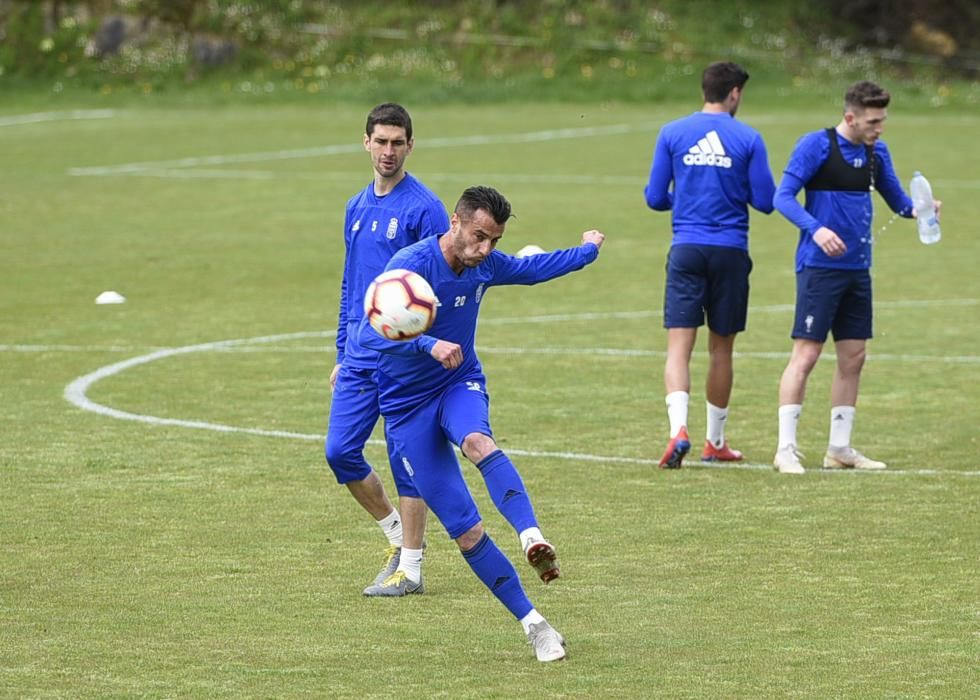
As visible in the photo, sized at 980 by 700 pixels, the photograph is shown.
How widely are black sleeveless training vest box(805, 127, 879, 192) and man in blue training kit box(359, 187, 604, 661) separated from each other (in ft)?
12.7

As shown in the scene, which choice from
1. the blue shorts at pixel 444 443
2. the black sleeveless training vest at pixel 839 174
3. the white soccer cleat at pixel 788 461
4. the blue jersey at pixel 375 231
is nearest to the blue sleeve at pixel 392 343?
the blue shorts at pixel 444 443

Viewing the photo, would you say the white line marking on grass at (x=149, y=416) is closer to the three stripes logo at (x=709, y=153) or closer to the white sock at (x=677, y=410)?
the white sock at (x=677, y=410)

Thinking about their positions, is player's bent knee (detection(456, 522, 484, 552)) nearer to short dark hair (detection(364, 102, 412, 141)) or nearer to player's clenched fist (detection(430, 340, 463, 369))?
player's clenched fist (detection(430, 340, 463, 369))

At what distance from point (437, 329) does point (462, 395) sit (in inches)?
13.5

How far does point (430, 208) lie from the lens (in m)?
9.43

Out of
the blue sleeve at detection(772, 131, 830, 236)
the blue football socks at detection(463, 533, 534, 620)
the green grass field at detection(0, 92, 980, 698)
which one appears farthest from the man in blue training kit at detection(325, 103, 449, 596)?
the blue sleeve at detection(772, 131, 830, 236)

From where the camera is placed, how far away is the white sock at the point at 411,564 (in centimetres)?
929

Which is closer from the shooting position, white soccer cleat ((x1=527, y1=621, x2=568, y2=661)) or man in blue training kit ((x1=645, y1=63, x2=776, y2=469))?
white soccer cleat ((x1=527, y1=621, x2=568, y2=661))

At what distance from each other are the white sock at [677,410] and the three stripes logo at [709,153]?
155 cm

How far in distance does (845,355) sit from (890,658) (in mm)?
4958

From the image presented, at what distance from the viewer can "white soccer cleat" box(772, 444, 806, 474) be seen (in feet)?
40.3

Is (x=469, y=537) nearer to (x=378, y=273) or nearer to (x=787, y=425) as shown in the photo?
(x=378, y=273)

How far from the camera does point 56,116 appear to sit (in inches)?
1555

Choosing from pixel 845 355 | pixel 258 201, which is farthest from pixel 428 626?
pixel 258 201
